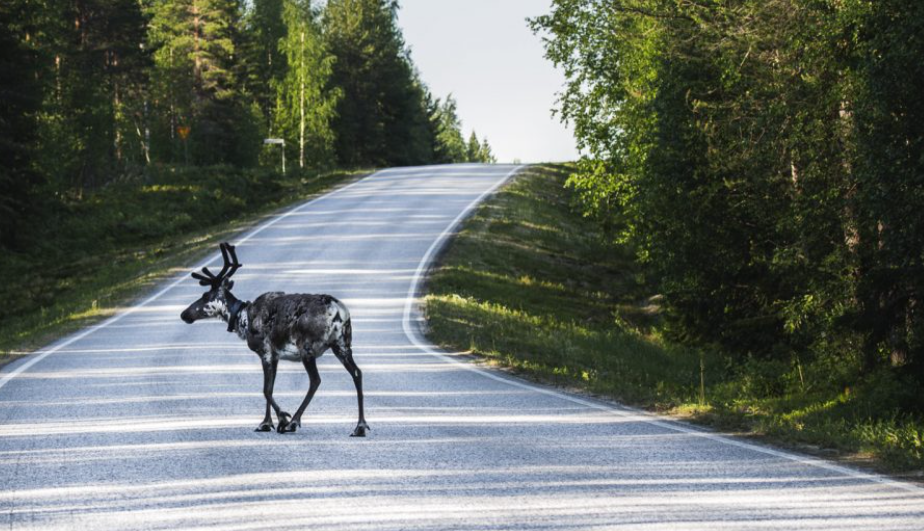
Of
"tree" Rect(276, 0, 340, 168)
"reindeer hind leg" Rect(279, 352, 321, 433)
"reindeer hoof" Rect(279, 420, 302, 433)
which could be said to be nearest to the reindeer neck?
"reindeer hind leg" Rect(279, 352, 321, 433)

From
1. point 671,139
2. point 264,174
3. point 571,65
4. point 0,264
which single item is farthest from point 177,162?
point 671,139

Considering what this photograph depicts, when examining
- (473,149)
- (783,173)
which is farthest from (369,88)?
(473,149)

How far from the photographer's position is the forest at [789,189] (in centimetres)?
1352

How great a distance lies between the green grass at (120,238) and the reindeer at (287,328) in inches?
359

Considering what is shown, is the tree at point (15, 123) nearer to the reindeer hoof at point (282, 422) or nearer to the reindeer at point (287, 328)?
the reindeer at point (287, 328)

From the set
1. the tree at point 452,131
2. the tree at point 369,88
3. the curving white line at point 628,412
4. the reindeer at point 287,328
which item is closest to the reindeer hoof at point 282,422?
the reindeer at point 287,328

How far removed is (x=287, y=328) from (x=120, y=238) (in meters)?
37.7

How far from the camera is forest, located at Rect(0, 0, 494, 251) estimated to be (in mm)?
42031

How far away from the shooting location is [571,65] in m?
30.3

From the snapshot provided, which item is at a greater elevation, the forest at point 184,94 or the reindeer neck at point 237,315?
the forest at point 184,94

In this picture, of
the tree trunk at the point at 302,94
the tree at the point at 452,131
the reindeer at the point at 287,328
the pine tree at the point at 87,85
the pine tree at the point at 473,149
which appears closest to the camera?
the reindeer at the point at 287,328

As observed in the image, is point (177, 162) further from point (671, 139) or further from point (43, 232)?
point (671, 139)

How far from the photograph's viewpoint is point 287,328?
10312mm

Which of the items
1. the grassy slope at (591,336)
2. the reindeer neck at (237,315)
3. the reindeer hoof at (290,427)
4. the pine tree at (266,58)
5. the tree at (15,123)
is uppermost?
the pine tree at (266,58)
